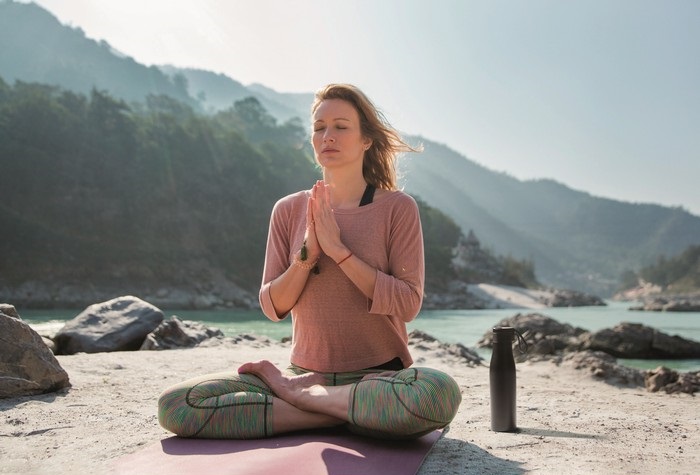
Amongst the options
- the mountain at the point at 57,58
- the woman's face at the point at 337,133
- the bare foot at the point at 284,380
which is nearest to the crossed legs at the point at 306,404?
the bare foot at the point at 284,380

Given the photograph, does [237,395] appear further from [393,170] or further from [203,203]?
[203,203]

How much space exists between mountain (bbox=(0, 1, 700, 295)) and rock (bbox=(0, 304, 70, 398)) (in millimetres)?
115306

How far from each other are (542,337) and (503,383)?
11189 mm

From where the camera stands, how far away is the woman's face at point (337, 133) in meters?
3.41

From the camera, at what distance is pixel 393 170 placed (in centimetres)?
374

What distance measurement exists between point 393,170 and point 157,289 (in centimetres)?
3932

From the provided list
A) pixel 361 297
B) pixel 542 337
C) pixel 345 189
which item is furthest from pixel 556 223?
pixel 361 297

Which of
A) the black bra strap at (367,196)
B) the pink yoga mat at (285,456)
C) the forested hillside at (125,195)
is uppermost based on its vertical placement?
the forested hillside at (125,195)

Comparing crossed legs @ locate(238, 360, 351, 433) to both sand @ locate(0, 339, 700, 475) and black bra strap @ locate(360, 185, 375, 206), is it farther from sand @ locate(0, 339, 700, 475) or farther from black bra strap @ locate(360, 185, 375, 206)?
black bra strap @ locate(360, 185, 375, 206)

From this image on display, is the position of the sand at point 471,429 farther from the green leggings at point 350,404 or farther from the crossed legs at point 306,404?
the crossed legs at point 306,404

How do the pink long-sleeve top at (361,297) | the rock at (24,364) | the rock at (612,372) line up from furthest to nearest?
the rock at (612,372) → the rock at (24,364) → the pink long-sleeve top at (361,297)

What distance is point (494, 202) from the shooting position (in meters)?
186

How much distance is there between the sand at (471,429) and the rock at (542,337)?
4.71 m

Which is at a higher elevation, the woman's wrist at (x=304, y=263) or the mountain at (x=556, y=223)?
the mountain at (x=556, y=223)
